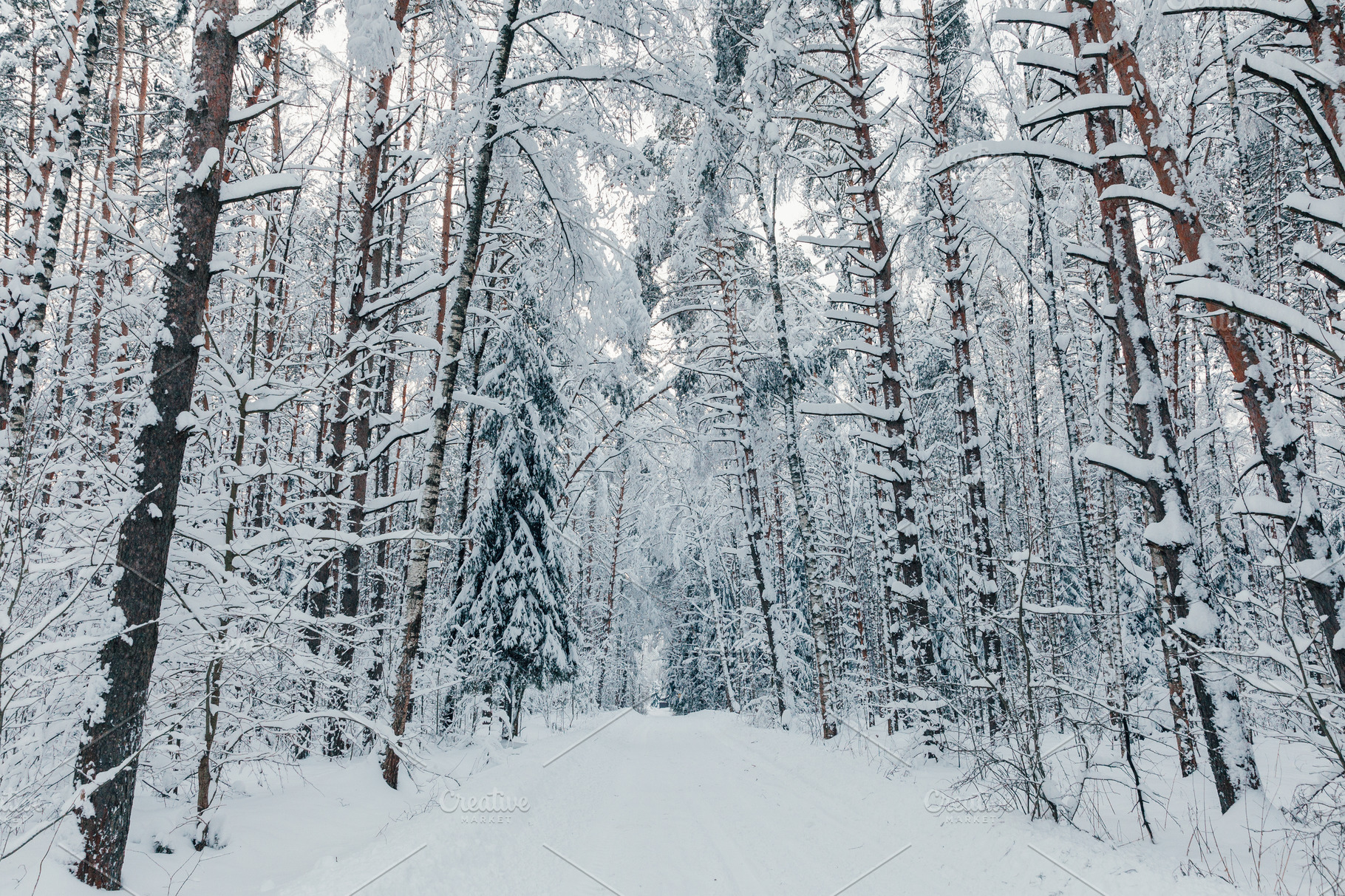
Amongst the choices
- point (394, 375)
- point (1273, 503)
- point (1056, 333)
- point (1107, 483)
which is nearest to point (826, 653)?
point (1107, 483)

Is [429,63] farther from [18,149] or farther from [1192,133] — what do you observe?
[1192,133]

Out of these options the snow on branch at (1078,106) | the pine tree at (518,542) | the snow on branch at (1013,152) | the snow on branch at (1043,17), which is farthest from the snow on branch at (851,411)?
the pine tree at (518,542)

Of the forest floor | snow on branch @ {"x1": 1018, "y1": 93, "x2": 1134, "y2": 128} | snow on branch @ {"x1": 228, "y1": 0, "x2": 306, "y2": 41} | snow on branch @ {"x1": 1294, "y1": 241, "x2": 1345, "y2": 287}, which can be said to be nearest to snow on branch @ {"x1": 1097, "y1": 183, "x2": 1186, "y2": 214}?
snow on branch @ {"x1": 1018, "y1": 93, "x2": 1134, "y2": 128}

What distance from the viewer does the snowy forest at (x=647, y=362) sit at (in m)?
4.05

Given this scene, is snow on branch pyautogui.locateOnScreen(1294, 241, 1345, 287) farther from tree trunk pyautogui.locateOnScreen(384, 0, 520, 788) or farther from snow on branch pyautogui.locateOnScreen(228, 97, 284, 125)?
tree trunk pyautogui.locateOnScreen(384, 0, 520, 788)

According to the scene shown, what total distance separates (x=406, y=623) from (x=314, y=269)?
7776mm

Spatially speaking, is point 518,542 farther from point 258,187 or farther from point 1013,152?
point 1013,152

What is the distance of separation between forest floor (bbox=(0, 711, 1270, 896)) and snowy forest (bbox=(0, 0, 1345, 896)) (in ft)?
0.95

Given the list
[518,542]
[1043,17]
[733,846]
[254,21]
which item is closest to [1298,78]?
[1043,17]

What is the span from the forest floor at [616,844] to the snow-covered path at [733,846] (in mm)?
22

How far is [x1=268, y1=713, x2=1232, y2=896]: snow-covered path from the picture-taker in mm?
4004

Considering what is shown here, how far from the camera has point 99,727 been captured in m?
3.86

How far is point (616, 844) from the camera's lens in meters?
6.18

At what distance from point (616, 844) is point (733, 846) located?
1.18 meters
